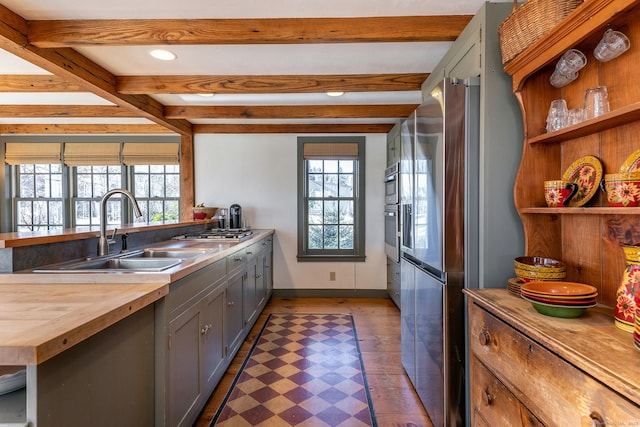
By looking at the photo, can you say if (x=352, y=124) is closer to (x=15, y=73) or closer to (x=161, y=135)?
(x=161, y=135)

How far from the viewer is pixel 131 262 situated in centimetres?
205

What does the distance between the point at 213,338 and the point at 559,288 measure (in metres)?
1.85

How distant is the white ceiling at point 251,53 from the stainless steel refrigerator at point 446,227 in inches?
26.5

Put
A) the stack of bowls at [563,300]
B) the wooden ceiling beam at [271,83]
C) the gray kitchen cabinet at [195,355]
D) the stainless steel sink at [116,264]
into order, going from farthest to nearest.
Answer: the wooden ceiling beam at [271,83], the stainless steel sink at [116,264], the gray kitchen cabinet at [195,355], the stack of bowls at [563,300]

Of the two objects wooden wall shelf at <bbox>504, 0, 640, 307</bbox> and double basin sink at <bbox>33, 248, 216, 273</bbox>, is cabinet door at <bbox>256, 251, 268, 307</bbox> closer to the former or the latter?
double basin sink at <bbox>33, 248, 216, 273</bbox>

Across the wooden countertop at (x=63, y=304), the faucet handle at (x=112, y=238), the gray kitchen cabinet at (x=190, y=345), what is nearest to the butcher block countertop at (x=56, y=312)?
the wooden countertop at (x=63, y=304)

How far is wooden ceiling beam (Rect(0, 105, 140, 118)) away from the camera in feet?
12.2

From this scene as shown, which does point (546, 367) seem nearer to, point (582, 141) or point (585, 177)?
point (585, 177)

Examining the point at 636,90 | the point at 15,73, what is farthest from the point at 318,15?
the point at 15,73

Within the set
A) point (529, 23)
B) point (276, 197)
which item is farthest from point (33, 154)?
point (529, 23)

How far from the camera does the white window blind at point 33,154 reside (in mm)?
4594

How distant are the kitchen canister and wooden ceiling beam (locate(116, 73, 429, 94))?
2.16 m

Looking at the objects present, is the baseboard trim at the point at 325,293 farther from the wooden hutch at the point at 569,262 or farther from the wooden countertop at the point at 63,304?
the wooden hutch at the point at 569,262

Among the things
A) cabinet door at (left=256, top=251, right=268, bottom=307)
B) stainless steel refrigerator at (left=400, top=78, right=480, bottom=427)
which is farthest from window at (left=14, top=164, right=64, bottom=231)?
stainless steel refrigerator at (left=400, top=78, right=480, bottom=427)
